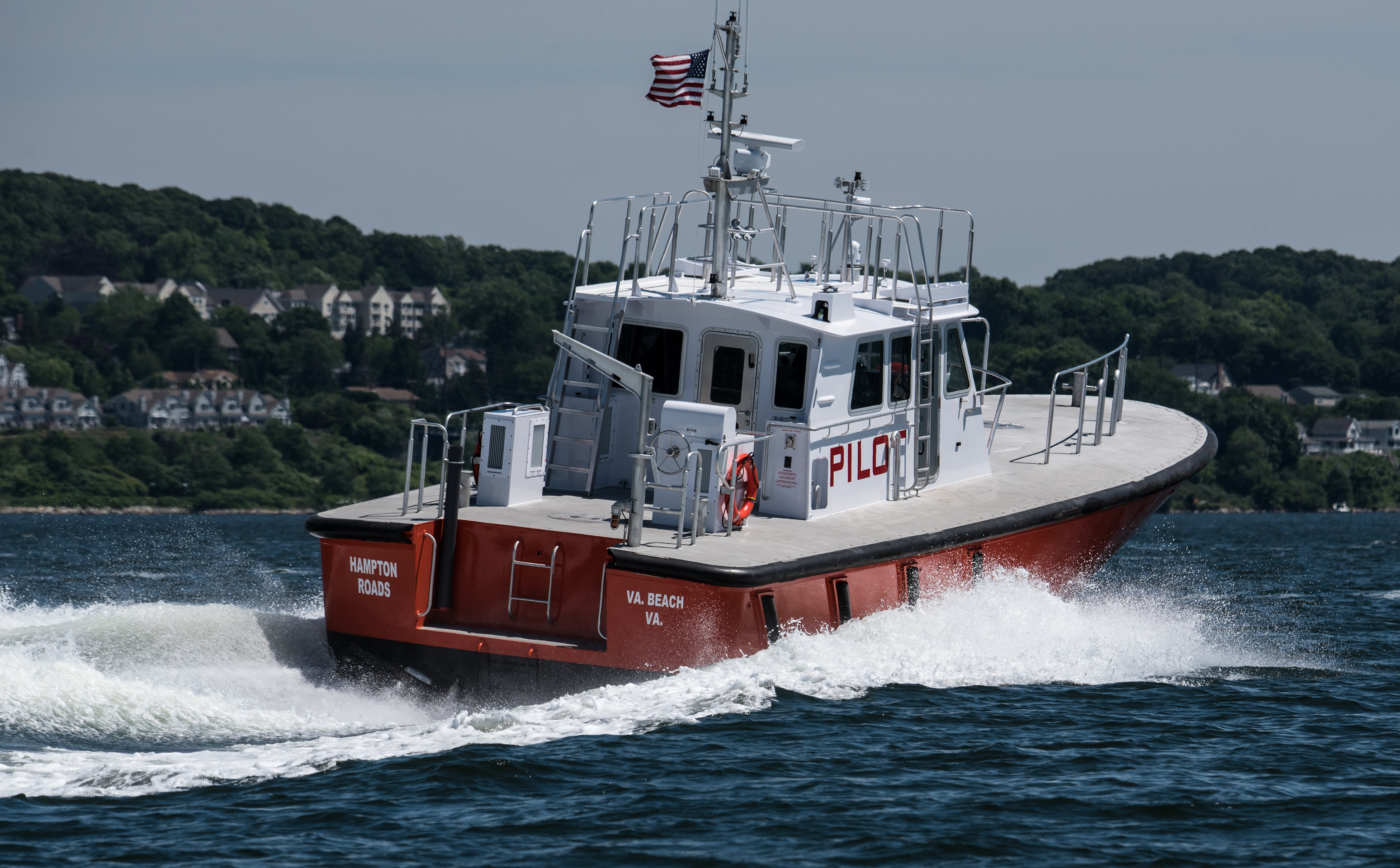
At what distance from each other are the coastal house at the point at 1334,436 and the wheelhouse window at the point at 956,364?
77.6m

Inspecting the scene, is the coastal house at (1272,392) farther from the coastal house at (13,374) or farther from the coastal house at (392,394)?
the coastal house at (13,374)

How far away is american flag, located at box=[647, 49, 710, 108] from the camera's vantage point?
12.7m

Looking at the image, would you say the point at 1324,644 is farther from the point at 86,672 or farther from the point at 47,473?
the point at 47,473

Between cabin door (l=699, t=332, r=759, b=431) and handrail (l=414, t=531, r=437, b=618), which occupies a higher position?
cabin door (l=699, t=332, r=759, b=431)

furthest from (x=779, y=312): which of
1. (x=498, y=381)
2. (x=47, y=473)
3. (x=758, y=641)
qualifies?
(x=498, y=381)

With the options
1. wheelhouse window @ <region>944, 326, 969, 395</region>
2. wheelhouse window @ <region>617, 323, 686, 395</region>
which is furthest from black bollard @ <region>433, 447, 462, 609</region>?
wheelhouse window @ <region>944, 326, 969, 395</region>

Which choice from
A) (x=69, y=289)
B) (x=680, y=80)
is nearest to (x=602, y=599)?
(x=680, y=80)

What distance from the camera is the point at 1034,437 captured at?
16.8 meters

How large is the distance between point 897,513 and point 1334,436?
3235 inches

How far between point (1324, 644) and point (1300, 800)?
6415mm

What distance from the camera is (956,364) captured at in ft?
46.4

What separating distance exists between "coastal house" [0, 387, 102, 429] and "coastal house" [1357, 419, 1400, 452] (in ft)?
234

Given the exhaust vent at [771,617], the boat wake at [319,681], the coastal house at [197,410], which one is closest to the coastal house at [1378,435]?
the coastal house at [197,410]

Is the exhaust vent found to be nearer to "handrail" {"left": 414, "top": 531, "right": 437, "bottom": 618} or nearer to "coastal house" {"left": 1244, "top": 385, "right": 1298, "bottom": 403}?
"handrail" {"left": 414, "top": 531, "right": 437, "bottom": 618}
